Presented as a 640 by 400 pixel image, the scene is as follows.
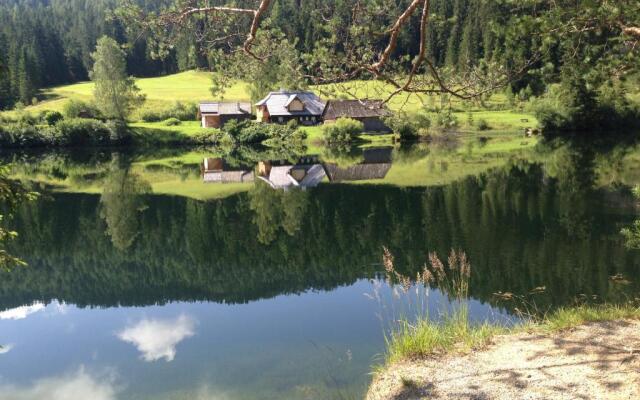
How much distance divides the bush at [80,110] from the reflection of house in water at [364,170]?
40628 millimetres

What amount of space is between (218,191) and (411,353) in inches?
1130

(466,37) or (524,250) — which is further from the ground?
(466,37)

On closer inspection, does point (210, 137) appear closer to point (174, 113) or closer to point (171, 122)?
point (171, 122)

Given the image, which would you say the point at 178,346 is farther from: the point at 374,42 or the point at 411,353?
the point at 374,42

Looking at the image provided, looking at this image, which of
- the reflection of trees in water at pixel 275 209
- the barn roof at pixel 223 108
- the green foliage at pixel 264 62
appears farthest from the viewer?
the barn roof at pixel 223 108

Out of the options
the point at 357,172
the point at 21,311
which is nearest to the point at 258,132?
the point at 357,172

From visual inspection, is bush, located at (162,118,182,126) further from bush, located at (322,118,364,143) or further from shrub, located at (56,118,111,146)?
bush, located at (322,118,364,143)

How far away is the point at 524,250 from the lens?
18891 millimetres

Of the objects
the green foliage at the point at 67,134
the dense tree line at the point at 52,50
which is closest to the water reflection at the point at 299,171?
the green foliage at the point at 67,134

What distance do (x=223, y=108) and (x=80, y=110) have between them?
19.7 meters

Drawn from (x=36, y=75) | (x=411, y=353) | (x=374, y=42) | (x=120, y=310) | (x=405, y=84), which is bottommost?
(x=120, y=310)

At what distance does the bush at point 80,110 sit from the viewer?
7131 centimetres

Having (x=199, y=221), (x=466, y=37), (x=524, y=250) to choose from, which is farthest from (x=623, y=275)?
(x=466, y=37)

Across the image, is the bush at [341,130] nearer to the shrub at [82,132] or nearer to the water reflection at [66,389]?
the shrub at [82,132]
